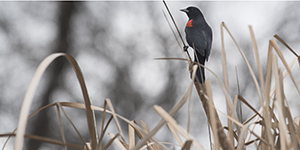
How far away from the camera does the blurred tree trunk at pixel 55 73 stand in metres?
4.74

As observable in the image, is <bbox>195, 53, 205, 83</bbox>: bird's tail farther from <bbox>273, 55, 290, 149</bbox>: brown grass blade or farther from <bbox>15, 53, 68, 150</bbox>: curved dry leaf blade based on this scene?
<bbox>15, 53, 68, 150</bbox>: curved dry leaf blade

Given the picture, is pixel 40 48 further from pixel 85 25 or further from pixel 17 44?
pixel 85 25

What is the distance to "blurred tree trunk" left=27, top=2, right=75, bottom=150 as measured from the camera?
4.74 m

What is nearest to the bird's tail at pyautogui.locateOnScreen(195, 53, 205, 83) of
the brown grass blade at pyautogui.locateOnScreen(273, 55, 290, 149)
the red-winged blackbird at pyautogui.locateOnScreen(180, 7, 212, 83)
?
the red-winged blackbird at pyautogui.locateOnScreen(180, 7, 212, 83)

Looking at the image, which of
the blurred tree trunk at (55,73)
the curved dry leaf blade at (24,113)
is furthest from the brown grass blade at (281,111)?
the blurred tree trunk at (55,73)

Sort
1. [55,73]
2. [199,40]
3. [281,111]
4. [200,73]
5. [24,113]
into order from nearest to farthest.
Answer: [24,113], [281,111], [200,73], [199,40], [55,73]

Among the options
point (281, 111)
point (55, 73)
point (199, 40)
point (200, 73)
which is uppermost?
point (55, 73)

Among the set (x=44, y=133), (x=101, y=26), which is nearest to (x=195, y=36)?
(x=44, y=133)

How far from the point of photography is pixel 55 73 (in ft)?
17.0

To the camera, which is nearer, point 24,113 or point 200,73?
point 24,113

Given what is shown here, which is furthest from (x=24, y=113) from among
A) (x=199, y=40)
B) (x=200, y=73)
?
(x=199, y=40)

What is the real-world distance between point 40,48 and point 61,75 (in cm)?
73

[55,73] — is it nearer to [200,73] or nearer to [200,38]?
[200,38]

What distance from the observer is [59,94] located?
5.16 meters
